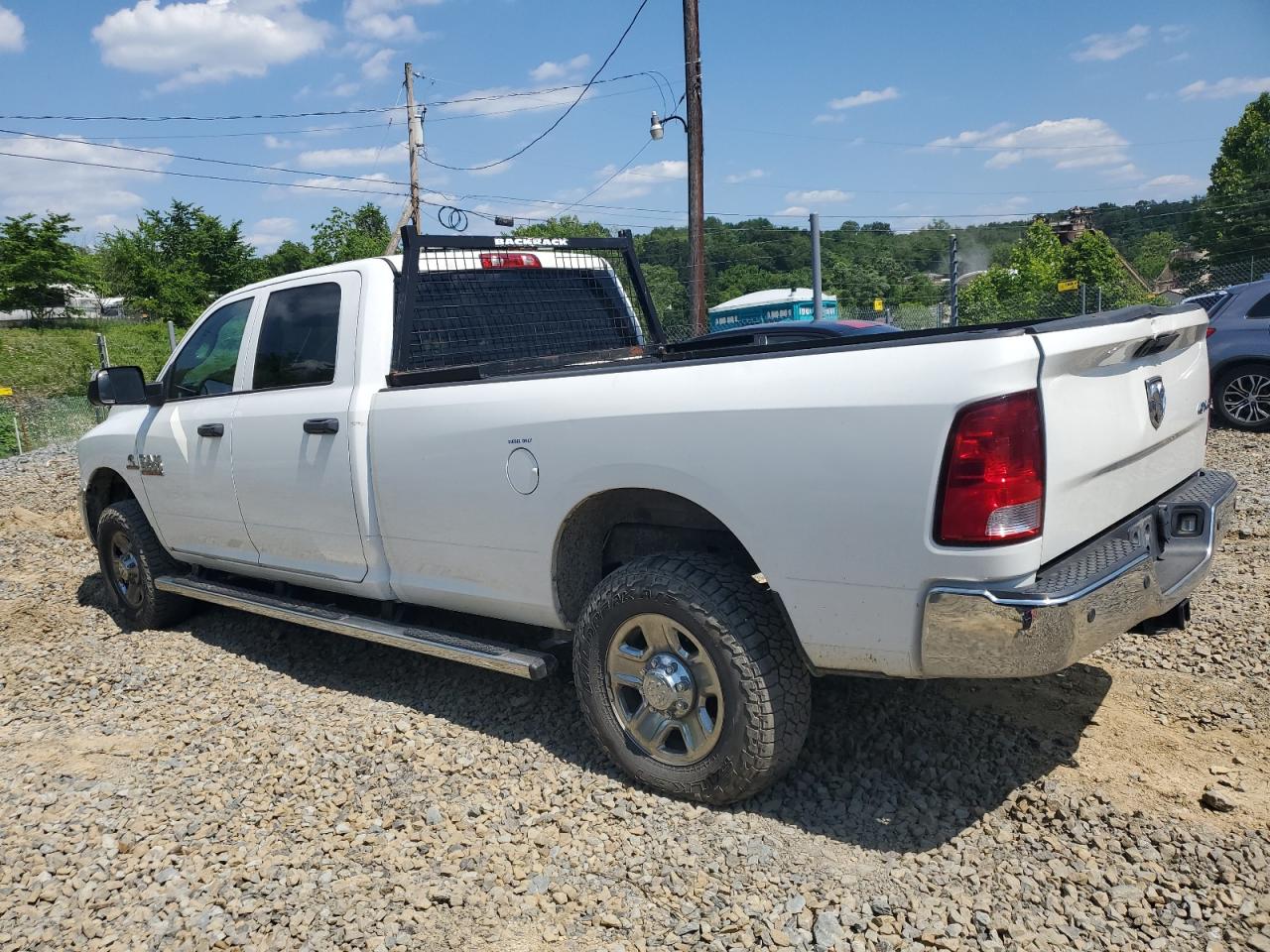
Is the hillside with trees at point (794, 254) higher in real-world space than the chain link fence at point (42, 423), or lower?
higher

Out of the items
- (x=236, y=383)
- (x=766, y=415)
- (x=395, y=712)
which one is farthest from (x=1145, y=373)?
(x=236, y=383)

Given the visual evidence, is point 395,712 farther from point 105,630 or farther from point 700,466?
point 105,630

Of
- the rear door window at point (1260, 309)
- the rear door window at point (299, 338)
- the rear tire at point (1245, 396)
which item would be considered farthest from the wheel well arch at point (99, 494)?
the rear door window at point (1260, 309)

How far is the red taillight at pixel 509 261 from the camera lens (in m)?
4.85

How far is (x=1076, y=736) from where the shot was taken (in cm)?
355

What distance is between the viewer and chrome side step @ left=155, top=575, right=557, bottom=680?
3.76 m

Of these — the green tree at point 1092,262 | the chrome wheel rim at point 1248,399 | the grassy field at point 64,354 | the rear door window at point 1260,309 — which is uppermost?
the green tree at point 1092,262

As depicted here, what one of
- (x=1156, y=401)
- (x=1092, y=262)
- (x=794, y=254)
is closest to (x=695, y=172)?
(x=1156, y=401)

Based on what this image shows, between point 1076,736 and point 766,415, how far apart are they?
181 cm

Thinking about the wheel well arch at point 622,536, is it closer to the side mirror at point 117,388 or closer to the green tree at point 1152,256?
the side mirror at point 117,388

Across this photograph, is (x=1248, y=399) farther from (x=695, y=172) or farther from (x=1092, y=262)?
(x=1092, y=262)

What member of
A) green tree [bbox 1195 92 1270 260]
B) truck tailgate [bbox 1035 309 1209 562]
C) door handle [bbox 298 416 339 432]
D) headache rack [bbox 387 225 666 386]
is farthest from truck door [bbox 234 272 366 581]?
green tree [bbox 1195 92 1270 260]

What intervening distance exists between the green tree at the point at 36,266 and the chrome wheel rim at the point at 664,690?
5232cm

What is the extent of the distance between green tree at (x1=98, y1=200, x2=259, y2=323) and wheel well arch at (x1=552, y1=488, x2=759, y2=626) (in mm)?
53259
